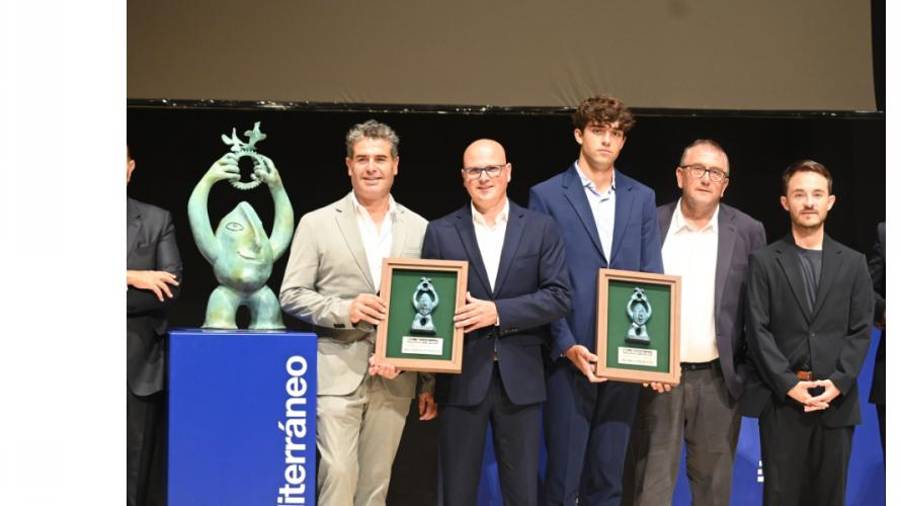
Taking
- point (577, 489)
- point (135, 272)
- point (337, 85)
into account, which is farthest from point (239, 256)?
point (577, 489)

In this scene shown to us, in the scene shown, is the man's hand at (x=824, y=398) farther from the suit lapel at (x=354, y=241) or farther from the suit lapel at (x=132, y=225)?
the suit lapel at (x=132, y=225)

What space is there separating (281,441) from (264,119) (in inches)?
80.3

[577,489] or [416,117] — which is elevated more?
[416,117]

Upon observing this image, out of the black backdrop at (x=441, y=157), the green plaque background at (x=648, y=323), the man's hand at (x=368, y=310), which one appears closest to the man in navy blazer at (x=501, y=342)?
the green plaque background at (x=648, y=323)

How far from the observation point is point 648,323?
15.1 feet

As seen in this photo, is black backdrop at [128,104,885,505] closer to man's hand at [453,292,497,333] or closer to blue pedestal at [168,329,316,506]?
blue pedestal at [168,329,316,506]

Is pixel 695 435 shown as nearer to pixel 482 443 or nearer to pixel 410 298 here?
pixel 482 443

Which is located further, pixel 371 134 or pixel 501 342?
pixel 371 134

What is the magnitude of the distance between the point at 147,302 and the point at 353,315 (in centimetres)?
87

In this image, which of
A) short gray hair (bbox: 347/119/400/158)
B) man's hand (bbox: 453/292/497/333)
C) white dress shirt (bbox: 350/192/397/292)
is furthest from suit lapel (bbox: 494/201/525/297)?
short gray hair (bbox: 347/119/400/158)

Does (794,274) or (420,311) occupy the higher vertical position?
(794,274)

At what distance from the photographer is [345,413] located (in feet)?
14.8

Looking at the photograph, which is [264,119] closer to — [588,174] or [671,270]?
[588,174]

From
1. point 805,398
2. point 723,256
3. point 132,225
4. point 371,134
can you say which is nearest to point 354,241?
point 371,134
